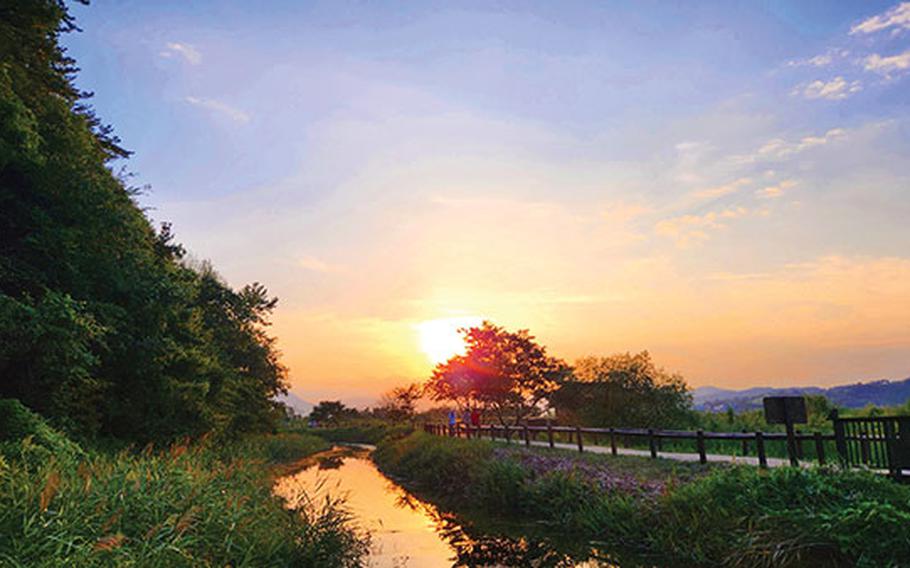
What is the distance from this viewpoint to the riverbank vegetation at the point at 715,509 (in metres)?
9.77

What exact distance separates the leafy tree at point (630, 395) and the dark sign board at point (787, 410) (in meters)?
21.5

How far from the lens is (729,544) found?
36.3ft

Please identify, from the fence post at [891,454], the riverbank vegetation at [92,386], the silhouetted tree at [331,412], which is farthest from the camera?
the silhouetted tree at [331,412]

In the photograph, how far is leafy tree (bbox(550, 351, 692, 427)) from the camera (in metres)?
36.8

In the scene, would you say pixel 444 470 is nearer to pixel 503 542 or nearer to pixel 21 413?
pixel 503 542

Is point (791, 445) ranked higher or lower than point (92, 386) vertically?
lower

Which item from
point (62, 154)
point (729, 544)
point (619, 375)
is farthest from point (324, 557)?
point (619, 375)

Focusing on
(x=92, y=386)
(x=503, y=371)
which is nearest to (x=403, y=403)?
(x=503, y=371)

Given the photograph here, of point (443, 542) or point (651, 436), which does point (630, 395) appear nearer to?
point (651, 436)

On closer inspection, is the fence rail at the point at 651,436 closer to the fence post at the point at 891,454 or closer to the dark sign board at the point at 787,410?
the dark sign board at the point at 787,410

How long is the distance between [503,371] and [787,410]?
39430 millimetres

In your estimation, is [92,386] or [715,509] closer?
[715,509]

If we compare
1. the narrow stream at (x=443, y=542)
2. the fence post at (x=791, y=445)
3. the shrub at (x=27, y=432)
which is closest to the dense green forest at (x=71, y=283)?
the shrub at (x=27, y=432)

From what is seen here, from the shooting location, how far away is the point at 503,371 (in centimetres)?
5400
